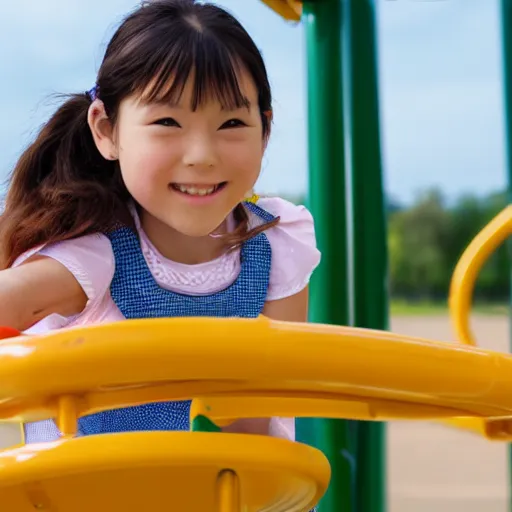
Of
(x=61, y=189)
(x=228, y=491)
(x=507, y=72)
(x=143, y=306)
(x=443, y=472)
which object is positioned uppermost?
(x=507, y=72)

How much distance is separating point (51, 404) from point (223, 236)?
1.47 feet

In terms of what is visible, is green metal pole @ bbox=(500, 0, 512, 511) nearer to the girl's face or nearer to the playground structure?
the girl's face

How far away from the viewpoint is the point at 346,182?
1.05m

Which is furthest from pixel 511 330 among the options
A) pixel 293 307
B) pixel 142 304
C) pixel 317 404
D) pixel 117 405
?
pixel 117 405

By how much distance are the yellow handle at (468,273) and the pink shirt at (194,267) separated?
0.14 metres

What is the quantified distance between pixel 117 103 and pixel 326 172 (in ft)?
1.03

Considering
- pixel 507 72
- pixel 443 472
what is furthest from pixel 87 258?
pixel 443 472

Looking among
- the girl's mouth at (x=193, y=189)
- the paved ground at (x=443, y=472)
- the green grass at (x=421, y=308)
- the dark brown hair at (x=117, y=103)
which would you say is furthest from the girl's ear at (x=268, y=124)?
the green grass at (x=421, y=308)

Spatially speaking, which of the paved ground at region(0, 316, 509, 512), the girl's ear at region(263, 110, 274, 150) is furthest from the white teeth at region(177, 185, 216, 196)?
the paved ground at region(0, 316, 509, 512)

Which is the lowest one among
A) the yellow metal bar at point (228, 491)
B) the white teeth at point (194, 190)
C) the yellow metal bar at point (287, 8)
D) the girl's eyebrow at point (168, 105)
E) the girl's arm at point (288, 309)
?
the yellow metal bar at point (228, 491)

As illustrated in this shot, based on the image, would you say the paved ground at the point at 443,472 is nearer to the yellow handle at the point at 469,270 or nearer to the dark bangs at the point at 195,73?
the yellow handle at the point at 469,270

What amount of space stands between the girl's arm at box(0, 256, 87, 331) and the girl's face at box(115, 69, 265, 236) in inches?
4.0

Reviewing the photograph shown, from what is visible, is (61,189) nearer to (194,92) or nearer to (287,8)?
(194,92)

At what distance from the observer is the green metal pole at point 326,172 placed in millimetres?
1036
